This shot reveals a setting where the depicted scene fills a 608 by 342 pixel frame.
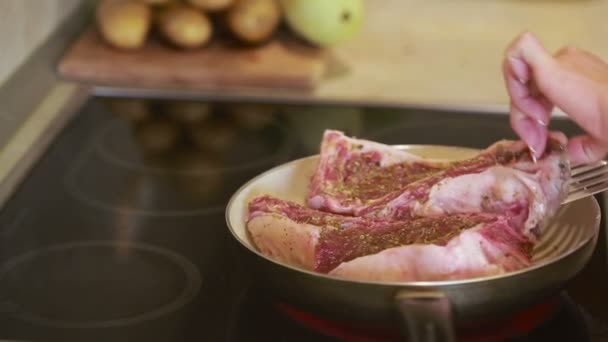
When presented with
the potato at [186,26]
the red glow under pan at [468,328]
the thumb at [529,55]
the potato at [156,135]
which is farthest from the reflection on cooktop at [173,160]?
the thumb at [529,55]

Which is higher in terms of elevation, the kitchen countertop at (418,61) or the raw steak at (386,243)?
the raw steak at (386,243)

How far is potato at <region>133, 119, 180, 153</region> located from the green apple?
263 mm

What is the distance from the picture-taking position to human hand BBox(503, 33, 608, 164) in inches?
30.2

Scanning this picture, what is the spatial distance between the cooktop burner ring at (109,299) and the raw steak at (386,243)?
0.09 m

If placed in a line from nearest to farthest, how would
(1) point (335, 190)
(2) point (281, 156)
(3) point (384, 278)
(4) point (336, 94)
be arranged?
1. (3) point (384, 278)
2. (1) point (335, 190)
3. (2) point (281, 156)
4. (4) point (336, 94)

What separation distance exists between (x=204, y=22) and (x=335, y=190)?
1.92 ft

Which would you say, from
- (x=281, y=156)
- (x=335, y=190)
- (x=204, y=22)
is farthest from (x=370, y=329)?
(x=204, y=22)

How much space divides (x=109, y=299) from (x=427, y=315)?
1.08 ft

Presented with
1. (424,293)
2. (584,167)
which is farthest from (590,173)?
(424,293)

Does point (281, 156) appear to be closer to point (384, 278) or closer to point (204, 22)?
point (204, 22)

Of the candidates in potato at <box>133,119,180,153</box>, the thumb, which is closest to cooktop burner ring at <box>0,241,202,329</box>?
potato at <box>133,119,180,153</box>

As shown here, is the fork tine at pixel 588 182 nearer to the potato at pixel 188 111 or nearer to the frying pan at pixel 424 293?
the frying pan at pixel 424 293

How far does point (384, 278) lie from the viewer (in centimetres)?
72

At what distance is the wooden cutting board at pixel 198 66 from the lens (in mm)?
1321
